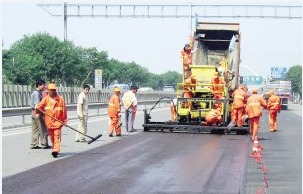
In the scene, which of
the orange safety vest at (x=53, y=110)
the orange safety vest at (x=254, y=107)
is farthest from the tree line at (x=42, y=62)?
the orange safety vest at (x=53, y=110)

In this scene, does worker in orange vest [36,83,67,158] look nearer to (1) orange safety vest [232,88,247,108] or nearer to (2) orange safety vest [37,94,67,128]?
(2) orange safety vest [37,94,67,128]

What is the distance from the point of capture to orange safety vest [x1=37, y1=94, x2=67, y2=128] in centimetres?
1257

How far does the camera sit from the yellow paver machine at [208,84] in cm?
2047

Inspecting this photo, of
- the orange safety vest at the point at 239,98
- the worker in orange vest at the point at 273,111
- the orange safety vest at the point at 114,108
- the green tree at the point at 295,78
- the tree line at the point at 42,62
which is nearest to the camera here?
the orange safety vest at the point at 114,108

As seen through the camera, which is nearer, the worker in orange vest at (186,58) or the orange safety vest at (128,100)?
the orange safety vest at (128,100)

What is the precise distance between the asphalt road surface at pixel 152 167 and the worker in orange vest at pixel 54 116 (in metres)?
0.38

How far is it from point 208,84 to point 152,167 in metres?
10.4

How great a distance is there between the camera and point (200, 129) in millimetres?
20109

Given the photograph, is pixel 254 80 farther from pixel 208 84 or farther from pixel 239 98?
pixel 239 98

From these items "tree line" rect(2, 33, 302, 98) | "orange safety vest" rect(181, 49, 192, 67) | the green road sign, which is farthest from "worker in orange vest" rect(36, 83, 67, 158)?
the green road sign

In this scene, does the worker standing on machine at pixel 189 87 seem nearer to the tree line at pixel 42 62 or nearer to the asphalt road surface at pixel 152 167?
the asphalt road surface at pixel 152 167

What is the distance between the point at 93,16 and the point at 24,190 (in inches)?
1614

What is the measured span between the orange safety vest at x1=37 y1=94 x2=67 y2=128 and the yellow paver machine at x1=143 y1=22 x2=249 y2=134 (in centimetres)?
781

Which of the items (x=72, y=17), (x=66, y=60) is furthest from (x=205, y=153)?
(x=66, y=60)
